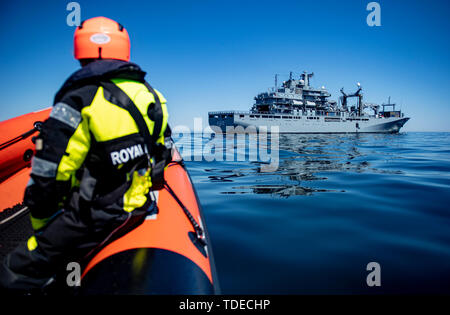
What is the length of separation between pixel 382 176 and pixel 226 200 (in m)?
4.62

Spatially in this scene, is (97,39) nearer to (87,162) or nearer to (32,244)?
(87,162)

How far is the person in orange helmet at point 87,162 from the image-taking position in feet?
4.37

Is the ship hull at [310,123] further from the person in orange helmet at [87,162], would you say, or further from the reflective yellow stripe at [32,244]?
the reflective yellow stripe at [32,244]

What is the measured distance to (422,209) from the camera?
3.90m

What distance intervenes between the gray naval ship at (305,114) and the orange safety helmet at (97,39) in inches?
1504

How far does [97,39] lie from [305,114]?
1930 inches

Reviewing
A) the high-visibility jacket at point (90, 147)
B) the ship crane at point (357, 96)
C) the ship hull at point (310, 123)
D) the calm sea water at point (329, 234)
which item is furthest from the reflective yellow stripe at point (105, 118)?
the ship crane at point (357, 96)

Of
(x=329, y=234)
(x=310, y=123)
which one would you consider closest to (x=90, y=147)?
(x=329, y=234)

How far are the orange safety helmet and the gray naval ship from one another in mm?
38214

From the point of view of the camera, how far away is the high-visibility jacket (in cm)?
132

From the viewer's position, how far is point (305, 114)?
154 feet

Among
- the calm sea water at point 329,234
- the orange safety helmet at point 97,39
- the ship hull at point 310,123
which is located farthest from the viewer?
the ship hull at point 310,123
